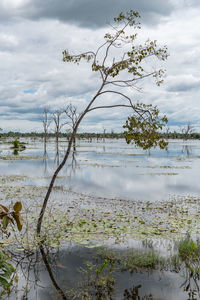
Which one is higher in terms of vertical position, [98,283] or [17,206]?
[17,206]

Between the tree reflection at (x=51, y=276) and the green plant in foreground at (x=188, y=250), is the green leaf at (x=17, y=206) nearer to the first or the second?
the tree reflection at (x=51, y=276)

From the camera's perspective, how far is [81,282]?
6.31m

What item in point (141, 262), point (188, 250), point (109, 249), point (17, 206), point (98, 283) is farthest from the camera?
point (109, 249)

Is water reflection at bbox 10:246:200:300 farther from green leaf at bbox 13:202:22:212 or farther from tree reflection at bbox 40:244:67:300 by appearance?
green leaf at bbox 13:202:22:212

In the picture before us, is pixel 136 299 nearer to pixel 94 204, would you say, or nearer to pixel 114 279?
pixel 114 279

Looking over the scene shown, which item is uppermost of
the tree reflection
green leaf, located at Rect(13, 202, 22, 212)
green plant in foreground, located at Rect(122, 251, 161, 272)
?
green leaf, located at Rect(13, 202, 22, 212)

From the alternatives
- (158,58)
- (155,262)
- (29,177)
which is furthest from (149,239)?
(29,177)

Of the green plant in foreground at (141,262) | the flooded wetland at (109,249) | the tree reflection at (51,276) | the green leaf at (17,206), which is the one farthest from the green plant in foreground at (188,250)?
the green leaf at (17,206)

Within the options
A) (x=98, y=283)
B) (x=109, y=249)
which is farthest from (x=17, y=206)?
(x=109, y=249)

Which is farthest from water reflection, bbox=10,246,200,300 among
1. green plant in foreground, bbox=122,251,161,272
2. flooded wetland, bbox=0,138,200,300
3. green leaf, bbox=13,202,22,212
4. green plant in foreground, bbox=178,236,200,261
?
green leaf, bbox=13,202,22,212

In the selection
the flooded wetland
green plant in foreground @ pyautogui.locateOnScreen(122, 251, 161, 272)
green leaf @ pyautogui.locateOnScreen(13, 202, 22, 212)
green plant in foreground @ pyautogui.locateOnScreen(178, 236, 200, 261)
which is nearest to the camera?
green leaf @ pyautogui.locateOnScreen(13, 202, 22, 212)

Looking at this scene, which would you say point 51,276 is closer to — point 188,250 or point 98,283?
point 98,283

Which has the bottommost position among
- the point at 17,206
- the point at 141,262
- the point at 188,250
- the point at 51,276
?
the point at 51,276

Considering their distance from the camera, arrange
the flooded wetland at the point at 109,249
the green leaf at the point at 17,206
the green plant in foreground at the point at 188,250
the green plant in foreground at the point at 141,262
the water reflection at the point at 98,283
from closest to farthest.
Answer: the green leaf at the point at 17,206 → the water reflection at the point at 98,283 → the flooded wetland at the point at 109,249 → the green plant in foreground at the point at 141,262 → the green plant in foreground at the point at 188,250
